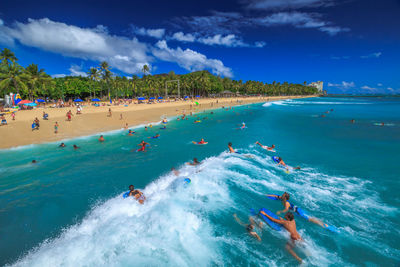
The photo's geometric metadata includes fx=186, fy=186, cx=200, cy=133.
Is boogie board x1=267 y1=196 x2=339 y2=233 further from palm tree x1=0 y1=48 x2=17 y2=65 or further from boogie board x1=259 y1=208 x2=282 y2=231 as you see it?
palm tree x1=0 y1=48 x2=17 y2=65

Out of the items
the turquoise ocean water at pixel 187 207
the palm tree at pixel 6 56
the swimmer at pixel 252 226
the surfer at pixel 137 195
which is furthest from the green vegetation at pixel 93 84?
the swimmer at pixel 252 226

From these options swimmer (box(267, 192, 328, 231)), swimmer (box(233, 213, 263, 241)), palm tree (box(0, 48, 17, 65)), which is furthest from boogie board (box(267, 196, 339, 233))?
palm tree (box(0, 48, 17, 65))

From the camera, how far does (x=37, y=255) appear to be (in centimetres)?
577

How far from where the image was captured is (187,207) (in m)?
8.23

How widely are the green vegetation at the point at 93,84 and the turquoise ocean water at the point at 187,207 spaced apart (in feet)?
100

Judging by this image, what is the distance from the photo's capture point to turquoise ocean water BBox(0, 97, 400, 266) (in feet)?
19.1

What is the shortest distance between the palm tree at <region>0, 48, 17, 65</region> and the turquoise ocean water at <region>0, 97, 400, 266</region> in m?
30.7

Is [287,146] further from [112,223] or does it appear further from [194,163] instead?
[112,223]

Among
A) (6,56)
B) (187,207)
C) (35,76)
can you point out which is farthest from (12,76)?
(187,207)

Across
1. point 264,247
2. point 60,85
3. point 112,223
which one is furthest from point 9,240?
point 60,85

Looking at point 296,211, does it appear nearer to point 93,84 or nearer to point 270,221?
point 270,221

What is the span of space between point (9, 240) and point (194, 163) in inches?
365

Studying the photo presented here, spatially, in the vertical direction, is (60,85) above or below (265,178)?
above

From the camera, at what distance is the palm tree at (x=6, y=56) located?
33219 millimetres
